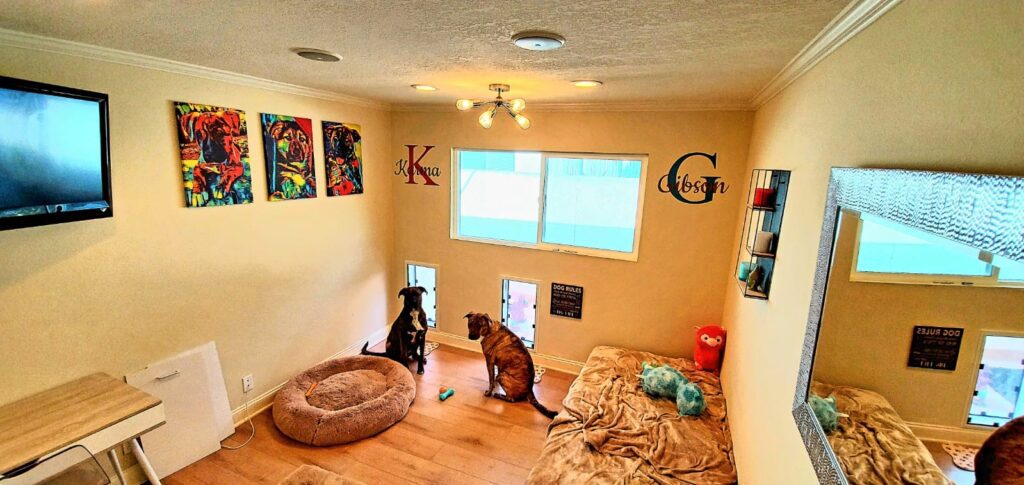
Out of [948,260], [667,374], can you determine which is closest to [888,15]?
[948,260]

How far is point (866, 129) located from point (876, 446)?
0.84 meters

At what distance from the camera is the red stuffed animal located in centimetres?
331

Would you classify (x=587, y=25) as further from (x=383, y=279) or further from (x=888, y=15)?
(x=383, y=279)

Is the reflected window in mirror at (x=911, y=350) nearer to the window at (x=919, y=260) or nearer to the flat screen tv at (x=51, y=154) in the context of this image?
the window at (x=919, y=260)

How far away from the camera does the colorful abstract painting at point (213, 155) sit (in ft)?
8.40

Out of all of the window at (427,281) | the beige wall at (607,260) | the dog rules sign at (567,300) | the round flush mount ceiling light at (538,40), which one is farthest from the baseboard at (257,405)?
the round flush mount ceiling light at (538,40)

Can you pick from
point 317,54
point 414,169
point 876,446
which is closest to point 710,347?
point 876,446

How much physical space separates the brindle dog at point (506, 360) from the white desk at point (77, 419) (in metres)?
2.15

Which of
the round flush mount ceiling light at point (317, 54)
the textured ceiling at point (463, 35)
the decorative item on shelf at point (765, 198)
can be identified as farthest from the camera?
the decorative item on shelf at point (765, 198)

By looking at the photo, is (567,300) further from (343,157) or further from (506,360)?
(343,157)

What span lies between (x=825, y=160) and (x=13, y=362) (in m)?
3.67

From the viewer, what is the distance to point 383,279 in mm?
4512

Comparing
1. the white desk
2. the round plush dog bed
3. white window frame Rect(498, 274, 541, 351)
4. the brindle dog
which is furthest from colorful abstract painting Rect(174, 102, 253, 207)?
white window frame Rect(498, 274, 541, 351)

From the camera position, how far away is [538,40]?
1.65 m
